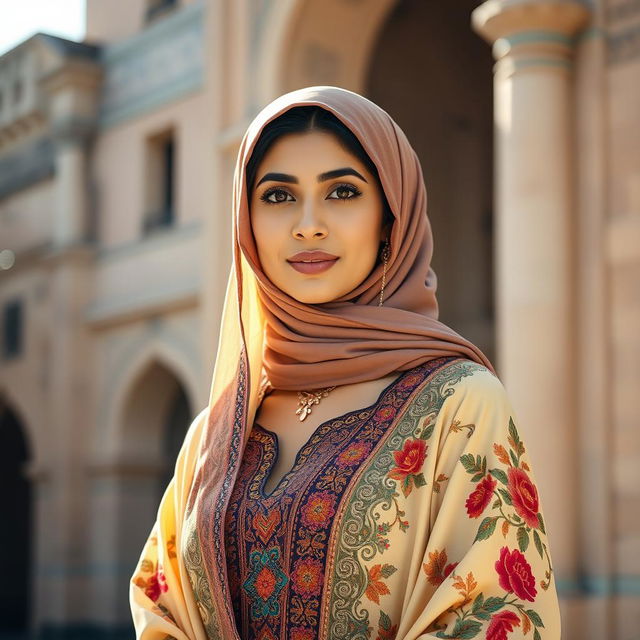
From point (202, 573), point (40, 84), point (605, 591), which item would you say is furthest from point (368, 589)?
point (40, 84)

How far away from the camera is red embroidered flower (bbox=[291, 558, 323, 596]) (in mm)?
1741

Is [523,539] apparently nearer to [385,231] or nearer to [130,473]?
[385,231]

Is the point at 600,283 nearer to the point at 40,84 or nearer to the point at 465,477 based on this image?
the point at 465,477

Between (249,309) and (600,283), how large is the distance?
4934 millimetres

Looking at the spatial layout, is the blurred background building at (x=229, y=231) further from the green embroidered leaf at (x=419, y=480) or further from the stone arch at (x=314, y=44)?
the green embroidered leaf at (x=419, y=480)

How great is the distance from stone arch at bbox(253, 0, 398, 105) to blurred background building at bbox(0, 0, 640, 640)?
18mm

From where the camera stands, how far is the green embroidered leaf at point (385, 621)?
66.7 inches

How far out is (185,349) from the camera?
1102 centimetres

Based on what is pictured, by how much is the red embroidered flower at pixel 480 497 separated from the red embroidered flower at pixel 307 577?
233mm

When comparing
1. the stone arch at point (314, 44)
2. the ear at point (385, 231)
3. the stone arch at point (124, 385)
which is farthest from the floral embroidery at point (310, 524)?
the stone arch at point (124, 385)

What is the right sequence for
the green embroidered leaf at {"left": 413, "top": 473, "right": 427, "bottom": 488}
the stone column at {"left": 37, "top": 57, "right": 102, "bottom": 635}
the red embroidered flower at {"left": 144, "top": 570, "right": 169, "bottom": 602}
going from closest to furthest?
1. the green embroidered leaf at {"left": 413, "top": 473, "right": 427, "bottom": 488}
2. the red embroidered flower at {"left": 144, "top": 570, "right": 169, "bottom": 602}
3. the stone column at {"left": 37, "top": 57, "right": 102, "bottom": 635}

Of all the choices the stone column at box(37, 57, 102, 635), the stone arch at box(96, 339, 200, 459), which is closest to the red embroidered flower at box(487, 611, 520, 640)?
the stone arch at box(96, 339, 200, 459)

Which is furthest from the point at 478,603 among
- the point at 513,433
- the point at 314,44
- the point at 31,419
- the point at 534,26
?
the point at 31,419

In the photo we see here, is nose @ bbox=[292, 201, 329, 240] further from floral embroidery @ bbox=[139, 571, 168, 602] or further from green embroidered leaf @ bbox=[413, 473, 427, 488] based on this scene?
floral embroidery @ bbox=[139, 571, 168, 602]
